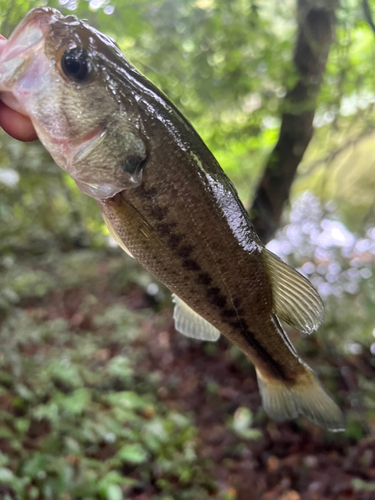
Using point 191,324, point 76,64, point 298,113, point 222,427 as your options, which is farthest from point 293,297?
point 222,427

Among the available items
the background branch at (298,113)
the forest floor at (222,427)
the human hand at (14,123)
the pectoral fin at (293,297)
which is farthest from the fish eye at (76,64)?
the background branch at (298,113)

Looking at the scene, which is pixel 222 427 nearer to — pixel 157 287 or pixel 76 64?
pixel 157 287

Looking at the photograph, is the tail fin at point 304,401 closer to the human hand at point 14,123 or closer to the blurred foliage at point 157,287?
the human hand at point 14,123

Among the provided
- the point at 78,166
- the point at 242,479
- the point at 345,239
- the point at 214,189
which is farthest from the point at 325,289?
the point at 78,166

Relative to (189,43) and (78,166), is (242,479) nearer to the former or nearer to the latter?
(78,166)

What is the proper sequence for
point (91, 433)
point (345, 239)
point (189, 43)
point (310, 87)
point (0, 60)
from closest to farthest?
point (0, 60) → point (91, 433) → point (189, 43) → point (310, 87) → point (345, 239)

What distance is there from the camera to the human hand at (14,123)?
2.80 feet

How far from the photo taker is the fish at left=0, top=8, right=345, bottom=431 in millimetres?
785

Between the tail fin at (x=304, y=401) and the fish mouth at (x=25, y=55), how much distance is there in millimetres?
1045

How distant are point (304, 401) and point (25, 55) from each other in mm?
1200

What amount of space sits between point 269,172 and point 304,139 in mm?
406

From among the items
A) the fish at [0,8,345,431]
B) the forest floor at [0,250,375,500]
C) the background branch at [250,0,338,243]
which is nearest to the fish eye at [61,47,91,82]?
the fish at [0,8,345,431]

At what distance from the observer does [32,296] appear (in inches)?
→ 148

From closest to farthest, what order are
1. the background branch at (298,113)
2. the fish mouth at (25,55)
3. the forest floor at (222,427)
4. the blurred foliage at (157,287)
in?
the fish mouth at (25,55)
the blurred foliage at (157,287)
the forest floor at (222,427)
the background branch at (298,113)
